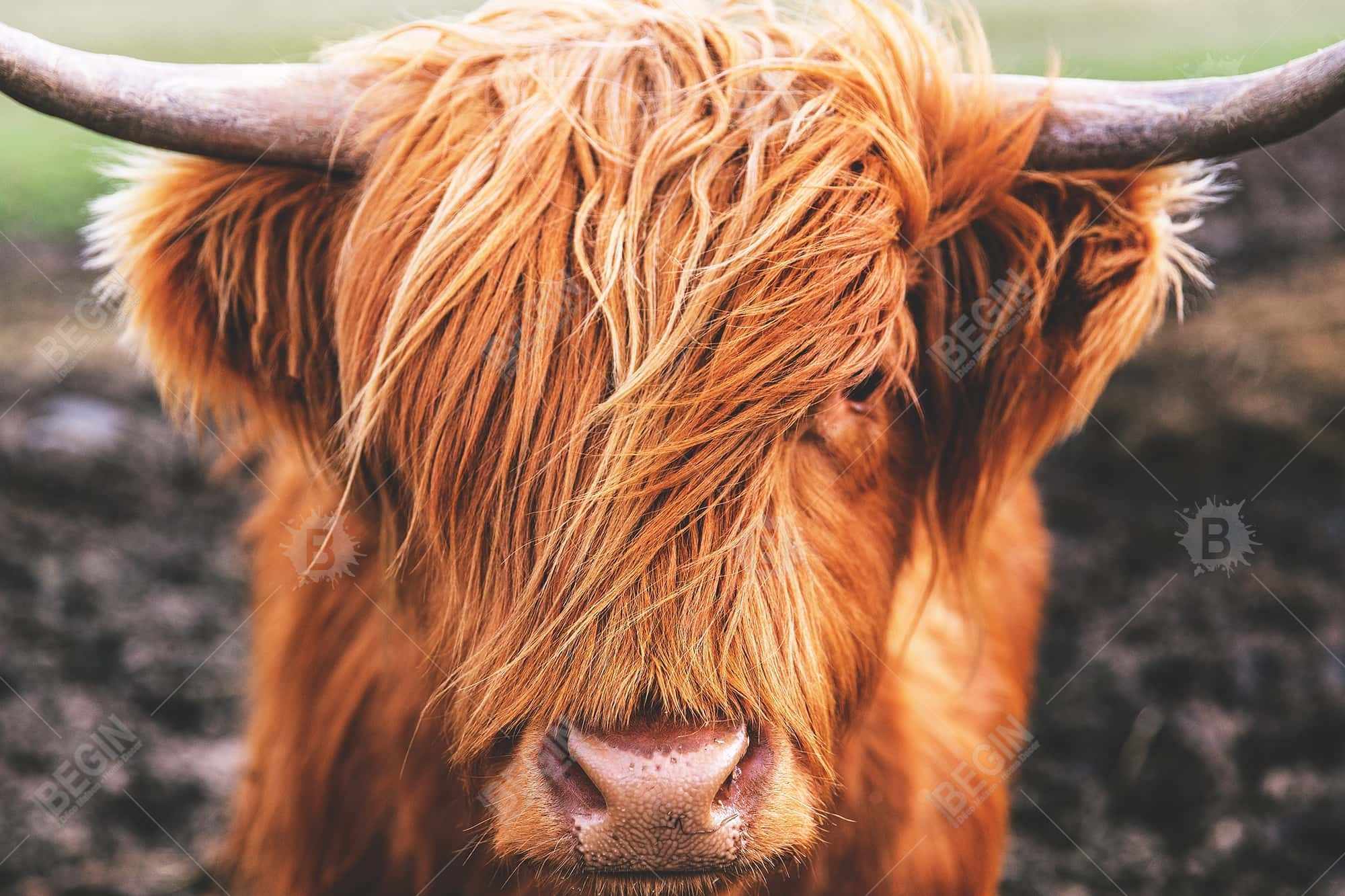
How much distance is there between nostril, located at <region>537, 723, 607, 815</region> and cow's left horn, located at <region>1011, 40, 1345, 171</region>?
111cm

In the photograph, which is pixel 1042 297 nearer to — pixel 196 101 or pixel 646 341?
pixel 646 341

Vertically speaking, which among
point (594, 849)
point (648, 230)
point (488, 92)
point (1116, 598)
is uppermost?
point (488, 92)

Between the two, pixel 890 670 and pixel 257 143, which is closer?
pixel 257 143

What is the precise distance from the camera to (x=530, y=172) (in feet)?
5.40

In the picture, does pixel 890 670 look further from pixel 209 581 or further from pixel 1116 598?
pixel 209 581

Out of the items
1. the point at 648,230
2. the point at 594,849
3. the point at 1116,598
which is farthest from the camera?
the point at 1116,598

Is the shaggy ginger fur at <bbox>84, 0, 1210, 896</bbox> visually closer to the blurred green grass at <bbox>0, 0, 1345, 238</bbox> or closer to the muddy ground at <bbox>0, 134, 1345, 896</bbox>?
the muddy ground at <bbox>0, 134, 1345, 896</bbox>

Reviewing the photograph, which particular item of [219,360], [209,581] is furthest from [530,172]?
[209,581]

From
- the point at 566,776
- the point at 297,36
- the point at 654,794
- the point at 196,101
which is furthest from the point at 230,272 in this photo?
the point at 297,36

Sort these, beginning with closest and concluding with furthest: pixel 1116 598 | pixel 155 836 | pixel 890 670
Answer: pixel 890 670, pixel 155 836, pixel 1116 598

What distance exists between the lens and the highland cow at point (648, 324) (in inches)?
58.8

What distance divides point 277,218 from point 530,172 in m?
0.49

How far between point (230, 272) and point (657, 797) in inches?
45.1

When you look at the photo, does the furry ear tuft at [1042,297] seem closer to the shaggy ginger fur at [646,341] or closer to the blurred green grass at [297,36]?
the shaggy ginger fur at [646,341]
